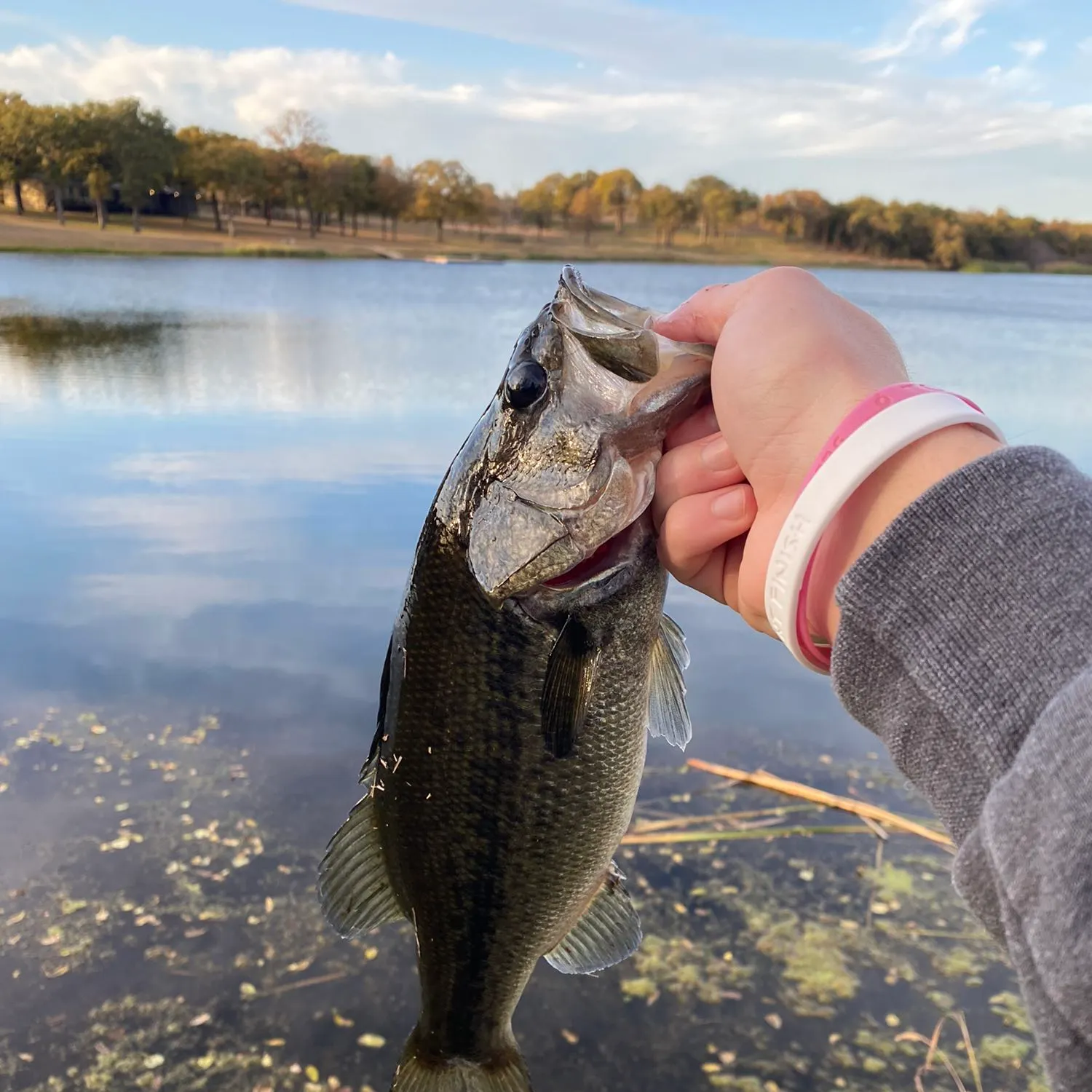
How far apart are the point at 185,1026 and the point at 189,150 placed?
78.1m

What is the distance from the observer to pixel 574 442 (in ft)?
6.19

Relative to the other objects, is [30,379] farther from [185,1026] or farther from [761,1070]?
[761,1070]

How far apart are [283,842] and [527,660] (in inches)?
108

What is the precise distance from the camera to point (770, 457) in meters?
1.73

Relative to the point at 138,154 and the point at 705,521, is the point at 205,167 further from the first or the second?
the point at 705,521

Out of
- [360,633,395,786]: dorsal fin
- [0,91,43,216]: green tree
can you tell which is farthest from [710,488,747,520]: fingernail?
[0,91,43,216]: green tree

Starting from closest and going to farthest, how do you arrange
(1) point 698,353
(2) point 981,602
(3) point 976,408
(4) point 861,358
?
(2) point 981,602 < (3) point 976,408 < (4) point 861,358 < (1) point 698,353

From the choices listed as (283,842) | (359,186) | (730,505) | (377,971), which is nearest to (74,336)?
(283,842)

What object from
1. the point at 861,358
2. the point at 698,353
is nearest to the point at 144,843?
the point at 698,353

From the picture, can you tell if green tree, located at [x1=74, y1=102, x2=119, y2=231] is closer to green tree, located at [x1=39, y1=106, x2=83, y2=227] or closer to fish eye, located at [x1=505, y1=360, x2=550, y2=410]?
green tree, located at [x1=39, y1=106, x2=83, y2=227]

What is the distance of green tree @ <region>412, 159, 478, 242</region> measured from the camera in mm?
75625

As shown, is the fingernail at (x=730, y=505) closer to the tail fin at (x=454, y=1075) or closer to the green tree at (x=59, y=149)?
the tail fin at (x=454, y=1075)

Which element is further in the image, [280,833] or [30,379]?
[30,379]

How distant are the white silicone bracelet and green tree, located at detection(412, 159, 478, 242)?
79.6 meters
